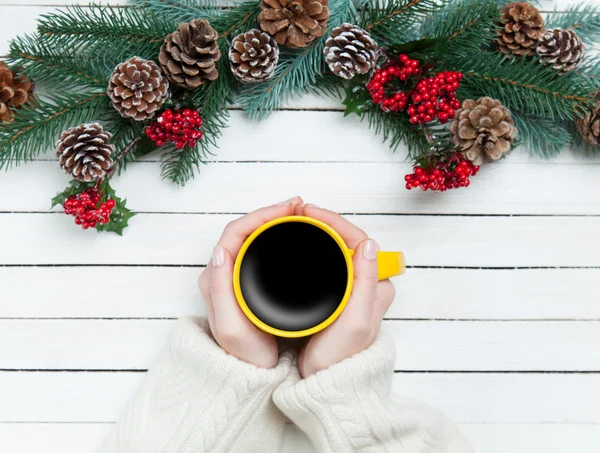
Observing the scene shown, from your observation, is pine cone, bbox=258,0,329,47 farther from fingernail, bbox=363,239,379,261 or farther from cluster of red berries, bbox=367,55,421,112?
fingernail, bbox=363,239,379,261

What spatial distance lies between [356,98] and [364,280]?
12.9 inches

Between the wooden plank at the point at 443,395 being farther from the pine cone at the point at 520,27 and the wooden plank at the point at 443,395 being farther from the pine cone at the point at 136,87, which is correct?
the pine cone at the point at 520,27

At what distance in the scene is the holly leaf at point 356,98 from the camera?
0.93 m

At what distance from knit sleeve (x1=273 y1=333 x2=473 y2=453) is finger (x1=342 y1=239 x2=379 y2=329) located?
0.07 metres

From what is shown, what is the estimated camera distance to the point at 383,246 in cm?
96

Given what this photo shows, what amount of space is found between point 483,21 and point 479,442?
0.71 metres

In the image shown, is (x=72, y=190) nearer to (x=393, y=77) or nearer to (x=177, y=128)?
(x=177, y=128)

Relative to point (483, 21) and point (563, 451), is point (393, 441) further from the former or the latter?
point (483, 21)

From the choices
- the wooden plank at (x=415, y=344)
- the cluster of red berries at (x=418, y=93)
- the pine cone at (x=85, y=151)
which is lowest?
the wooden plank at (x=415, y=344)

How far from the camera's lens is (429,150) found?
2.93 feet

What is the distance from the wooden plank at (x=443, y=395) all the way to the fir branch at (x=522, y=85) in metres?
0.47

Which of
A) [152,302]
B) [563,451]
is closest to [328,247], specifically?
[152,302]

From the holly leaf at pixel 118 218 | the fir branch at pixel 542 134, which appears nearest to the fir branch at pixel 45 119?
the holly leaf at pixel 118 218

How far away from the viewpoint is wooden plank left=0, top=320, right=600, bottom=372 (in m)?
0.96
